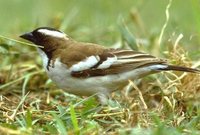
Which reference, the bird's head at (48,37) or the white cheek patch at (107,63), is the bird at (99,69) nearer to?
the white cheek patch at (107,63)

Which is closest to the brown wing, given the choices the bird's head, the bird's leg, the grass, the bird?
the bird

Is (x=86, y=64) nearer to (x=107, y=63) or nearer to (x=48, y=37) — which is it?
(x=107, y=63)

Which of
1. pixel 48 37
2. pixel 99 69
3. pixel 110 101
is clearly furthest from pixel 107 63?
pixel 48 37

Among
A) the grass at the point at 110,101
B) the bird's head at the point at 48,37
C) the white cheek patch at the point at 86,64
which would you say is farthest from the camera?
the bird's head at the point at 48,37

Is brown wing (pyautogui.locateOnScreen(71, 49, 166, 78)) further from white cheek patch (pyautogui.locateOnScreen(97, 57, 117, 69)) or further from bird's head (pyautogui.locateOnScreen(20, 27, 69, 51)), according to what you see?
bird's head (pyautogui.locateOnScreen(20, 27, 69, 51))

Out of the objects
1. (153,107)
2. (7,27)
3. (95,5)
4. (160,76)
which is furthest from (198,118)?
(95,5)

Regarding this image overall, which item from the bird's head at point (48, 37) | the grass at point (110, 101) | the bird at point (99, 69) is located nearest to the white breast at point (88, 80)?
the bird at point (99, 69)
